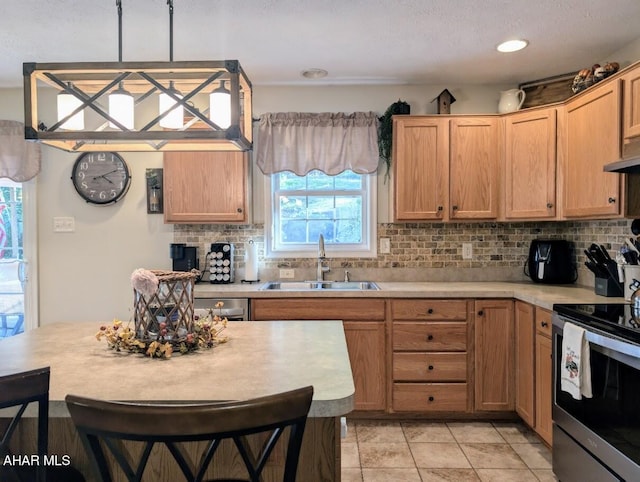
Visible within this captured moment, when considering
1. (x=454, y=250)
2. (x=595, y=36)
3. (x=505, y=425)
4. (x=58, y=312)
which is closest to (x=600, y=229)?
→ (x=454, y=250)

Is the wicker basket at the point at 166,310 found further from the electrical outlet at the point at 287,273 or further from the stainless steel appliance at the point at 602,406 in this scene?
the electrical outlet at the point at 287,273

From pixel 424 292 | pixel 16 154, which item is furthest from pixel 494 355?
pixel 16 154

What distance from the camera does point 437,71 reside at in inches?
130

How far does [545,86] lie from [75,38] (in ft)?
10.8

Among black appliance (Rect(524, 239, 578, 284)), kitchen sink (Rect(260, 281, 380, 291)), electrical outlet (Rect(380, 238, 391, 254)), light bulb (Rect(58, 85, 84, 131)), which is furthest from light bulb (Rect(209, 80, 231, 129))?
black appliance (Rect(524, 239, 578, 284))

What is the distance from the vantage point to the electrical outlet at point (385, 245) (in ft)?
11.8

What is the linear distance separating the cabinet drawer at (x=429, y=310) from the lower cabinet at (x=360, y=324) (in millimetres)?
109

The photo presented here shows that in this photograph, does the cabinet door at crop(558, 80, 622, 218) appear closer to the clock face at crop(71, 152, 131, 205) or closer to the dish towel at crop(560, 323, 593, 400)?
the dish towel at crop(560, 323, 593, 400)

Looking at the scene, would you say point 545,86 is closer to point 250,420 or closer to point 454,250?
point 454,250

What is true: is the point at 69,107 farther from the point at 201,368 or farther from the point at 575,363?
the point at 575,363

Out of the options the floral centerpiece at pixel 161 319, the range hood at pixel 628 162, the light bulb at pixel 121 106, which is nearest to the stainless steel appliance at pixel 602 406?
the range hood at pixel 628 162

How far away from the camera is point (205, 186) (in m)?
3.33

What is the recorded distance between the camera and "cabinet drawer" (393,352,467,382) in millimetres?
3041

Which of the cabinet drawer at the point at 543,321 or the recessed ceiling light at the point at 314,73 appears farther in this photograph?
the recessed ceiling light at the point at 314,73
